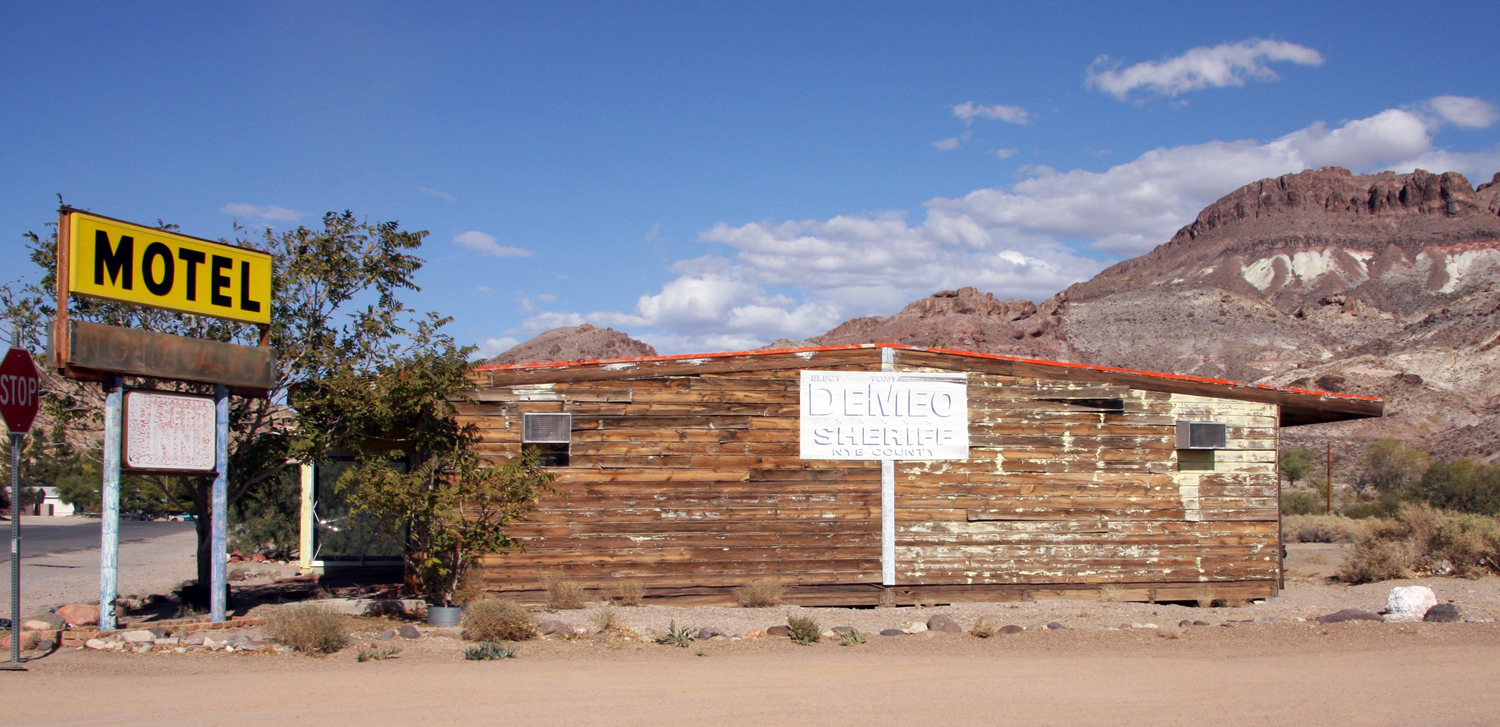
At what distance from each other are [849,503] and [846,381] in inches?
62.6

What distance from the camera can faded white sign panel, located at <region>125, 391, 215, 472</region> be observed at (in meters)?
10.4

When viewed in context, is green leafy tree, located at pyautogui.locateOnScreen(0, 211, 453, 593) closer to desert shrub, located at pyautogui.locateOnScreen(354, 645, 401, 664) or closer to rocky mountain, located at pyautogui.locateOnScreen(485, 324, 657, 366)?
desert shrub, located at pyautogui.locateOnScreen(354, 645, 401, 664)

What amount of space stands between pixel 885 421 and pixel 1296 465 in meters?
39.1

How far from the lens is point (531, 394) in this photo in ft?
41.8

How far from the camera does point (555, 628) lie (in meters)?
10.4

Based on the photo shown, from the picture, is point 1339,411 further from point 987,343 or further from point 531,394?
point 987,343

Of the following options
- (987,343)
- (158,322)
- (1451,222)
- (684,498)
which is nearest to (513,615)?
(684,498)

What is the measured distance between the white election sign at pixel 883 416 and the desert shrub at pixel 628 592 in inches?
105

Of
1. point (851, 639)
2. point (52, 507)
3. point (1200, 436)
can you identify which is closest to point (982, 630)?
point (851, 639)

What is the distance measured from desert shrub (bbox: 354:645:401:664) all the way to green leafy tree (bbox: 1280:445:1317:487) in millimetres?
43610

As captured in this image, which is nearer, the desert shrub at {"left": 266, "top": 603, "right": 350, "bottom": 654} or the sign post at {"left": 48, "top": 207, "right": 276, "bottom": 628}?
the desert shrub at {"left": 266, "top": 603, "right": 350, "bottom": 654}

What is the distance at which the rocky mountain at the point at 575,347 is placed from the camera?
151 ft

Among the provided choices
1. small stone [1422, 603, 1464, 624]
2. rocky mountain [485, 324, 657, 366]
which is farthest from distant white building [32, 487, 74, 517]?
small stone [1422, 603, 1464, 624]

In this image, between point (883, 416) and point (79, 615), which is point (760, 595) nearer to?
point (883, 416)
